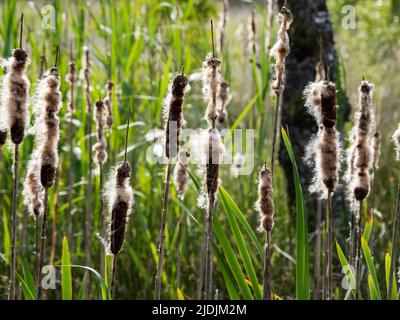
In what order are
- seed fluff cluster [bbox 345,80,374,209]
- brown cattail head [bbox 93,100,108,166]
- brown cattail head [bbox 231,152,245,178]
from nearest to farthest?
seed fluff cluster [bbox 345,80,374,209], brown cattail head [bbox 93,100,108,166], brown cattail head [bbox 231,152,245,178]

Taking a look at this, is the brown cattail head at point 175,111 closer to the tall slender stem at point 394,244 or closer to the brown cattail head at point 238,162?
the tall slender stem at point 394,244

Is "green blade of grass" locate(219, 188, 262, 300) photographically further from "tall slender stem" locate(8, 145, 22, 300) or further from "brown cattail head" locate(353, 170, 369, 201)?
"tall slender stem" locate(8, 145, 22, 300)

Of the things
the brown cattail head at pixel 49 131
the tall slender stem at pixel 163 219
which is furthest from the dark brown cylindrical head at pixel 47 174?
the tall slender stem at pixel 163 219

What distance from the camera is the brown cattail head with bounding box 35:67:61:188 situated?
141cm

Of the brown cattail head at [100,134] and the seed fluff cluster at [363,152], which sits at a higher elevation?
the brown cattail head at [100,134]

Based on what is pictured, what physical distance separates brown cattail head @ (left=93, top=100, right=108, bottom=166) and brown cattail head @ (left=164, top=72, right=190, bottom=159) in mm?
731

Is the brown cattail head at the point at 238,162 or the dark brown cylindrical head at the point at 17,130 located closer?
the dark brown cylindrical head at the point at 17,130

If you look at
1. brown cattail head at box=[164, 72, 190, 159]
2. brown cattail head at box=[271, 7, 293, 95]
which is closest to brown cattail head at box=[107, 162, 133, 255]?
brown cattail head at box=[164, 72, 190, 159]

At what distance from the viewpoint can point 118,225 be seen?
139 centimetres

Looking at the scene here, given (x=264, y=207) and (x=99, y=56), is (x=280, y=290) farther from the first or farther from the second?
(x=264, y=207)

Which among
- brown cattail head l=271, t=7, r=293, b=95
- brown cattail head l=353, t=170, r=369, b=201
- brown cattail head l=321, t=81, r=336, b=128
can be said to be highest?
brown cattail head l=271, t=7, r=293, b=95

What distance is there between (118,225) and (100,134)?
83 cm

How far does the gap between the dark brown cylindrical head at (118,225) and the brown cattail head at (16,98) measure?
25 centimetres

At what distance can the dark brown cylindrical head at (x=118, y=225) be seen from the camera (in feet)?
4.55
